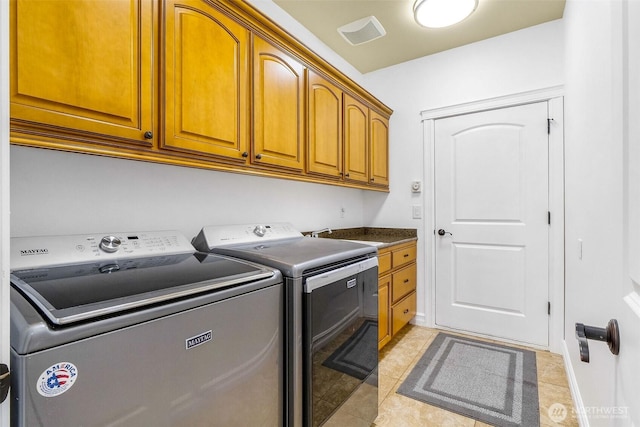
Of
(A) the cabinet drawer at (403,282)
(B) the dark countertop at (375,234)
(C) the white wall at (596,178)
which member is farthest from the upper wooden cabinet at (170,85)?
(C) the white wall at (596,178)

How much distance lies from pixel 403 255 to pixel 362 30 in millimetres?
1930

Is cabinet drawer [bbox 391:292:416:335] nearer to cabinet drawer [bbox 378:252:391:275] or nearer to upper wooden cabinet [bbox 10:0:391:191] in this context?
cabinet drawer [bbox 378:252:391:275]

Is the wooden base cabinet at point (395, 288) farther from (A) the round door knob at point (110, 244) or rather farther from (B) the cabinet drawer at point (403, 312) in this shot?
(A) the round door knob at point (110, 244)

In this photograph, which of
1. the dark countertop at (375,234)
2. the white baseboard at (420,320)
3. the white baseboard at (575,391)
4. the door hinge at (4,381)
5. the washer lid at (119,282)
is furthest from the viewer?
the white baseboard at (420,320)

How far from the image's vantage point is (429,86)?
302 centimetres

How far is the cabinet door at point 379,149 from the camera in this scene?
114 inches

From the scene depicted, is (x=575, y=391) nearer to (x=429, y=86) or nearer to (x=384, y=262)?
(x=384, y=262)

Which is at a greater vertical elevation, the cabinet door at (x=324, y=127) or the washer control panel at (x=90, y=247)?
the cabinet door at (x=324, y=127)

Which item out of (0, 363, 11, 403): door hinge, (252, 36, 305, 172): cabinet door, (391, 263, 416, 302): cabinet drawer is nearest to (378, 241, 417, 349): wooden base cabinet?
(391, 263, 416, 302): cabinet drawer

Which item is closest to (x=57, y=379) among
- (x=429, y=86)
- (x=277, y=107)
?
(x=277, y=107)

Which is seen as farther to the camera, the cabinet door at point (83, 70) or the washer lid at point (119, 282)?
the cabinet door at point (83, 70)

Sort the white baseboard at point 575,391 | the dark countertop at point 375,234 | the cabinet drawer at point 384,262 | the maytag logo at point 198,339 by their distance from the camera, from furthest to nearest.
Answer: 1. the dark countertop at point 375,234
2. the cabinet drawer at point 384,262
3. the white baseboard at point 575,391
4. the maytag logo at point 198,339

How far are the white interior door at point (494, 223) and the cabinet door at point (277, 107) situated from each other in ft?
5.36

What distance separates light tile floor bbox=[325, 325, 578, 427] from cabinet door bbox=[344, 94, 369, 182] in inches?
57.9
